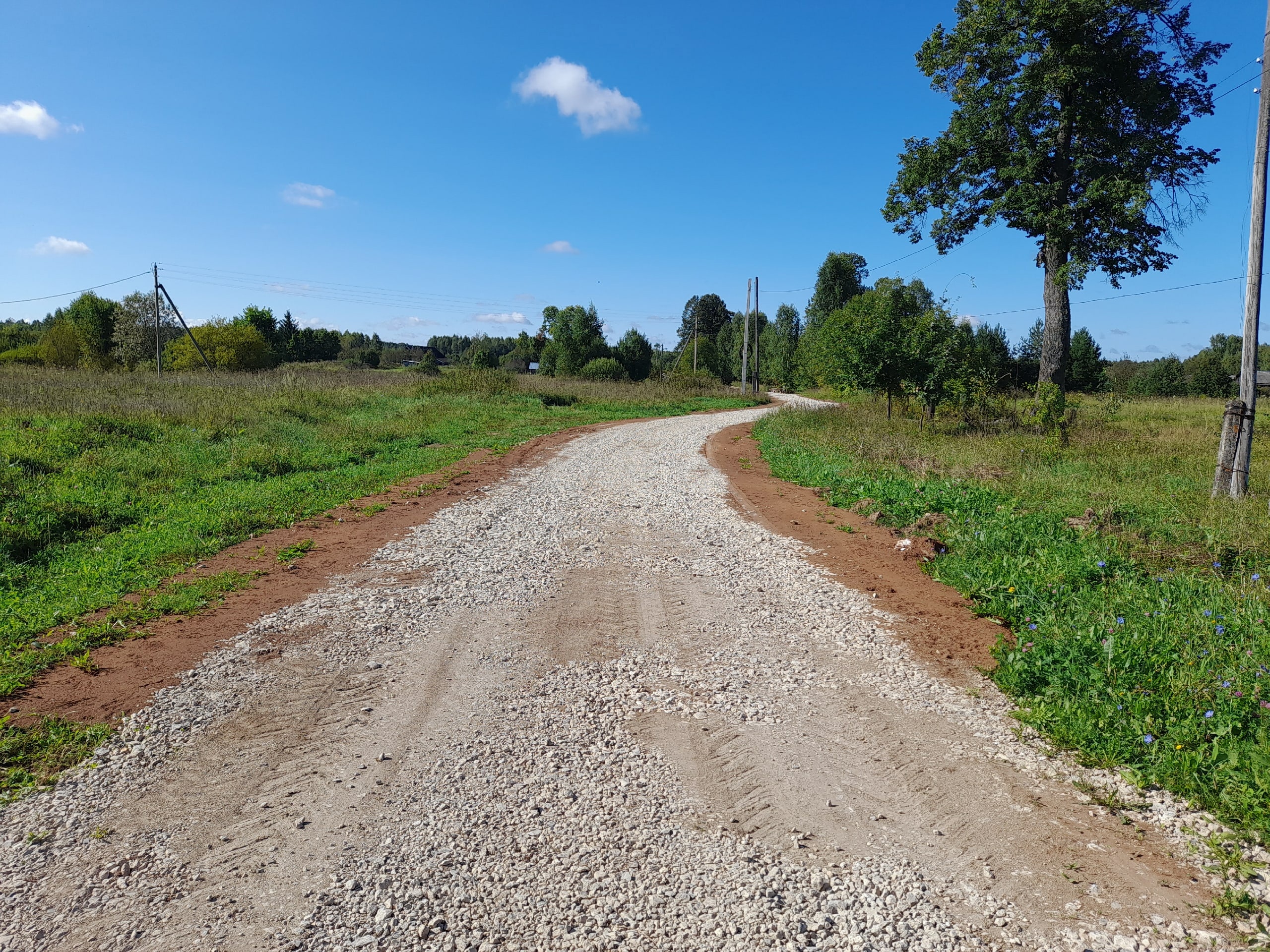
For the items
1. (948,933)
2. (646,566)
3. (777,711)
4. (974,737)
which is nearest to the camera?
(948,933)

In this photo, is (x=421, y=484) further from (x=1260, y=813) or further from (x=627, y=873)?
(x=1260, y=813)

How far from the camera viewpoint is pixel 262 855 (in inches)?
121

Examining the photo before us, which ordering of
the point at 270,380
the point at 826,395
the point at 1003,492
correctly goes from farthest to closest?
the point at 826,395 < the point at 270,380 < the point at 1003,492

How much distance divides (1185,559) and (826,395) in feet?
135

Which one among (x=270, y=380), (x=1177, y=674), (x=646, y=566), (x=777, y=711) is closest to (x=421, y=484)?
(x=646, y=566)

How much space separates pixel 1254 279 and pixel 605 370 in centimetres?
4431

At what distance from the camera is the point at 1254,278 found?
32.4ft

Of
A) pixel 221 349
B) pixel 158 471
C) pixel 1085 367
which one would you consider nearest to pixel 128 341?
pixel 221 349

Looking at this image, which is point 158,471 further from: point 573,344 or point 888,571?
point 573,344

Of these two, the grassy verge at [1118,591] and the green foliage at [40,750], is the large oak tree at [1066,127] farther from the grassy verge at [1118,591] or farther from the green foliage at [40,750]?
the green foliage at [40,750]

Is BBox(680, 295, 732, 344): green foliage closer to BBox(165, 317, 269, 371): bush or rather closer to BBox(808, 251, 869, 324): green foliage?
BBox(808, 251, 869, 324): green foliage

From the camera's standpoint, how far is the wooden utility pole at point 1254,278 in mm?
9727

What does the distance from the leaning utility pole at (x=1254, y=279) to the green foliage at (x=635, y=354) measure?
185 feet

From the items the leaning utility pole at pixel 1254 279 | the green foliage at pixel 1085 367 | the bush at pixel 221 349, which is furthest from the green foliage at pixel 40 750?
the green foliage at pixel 1085 367
